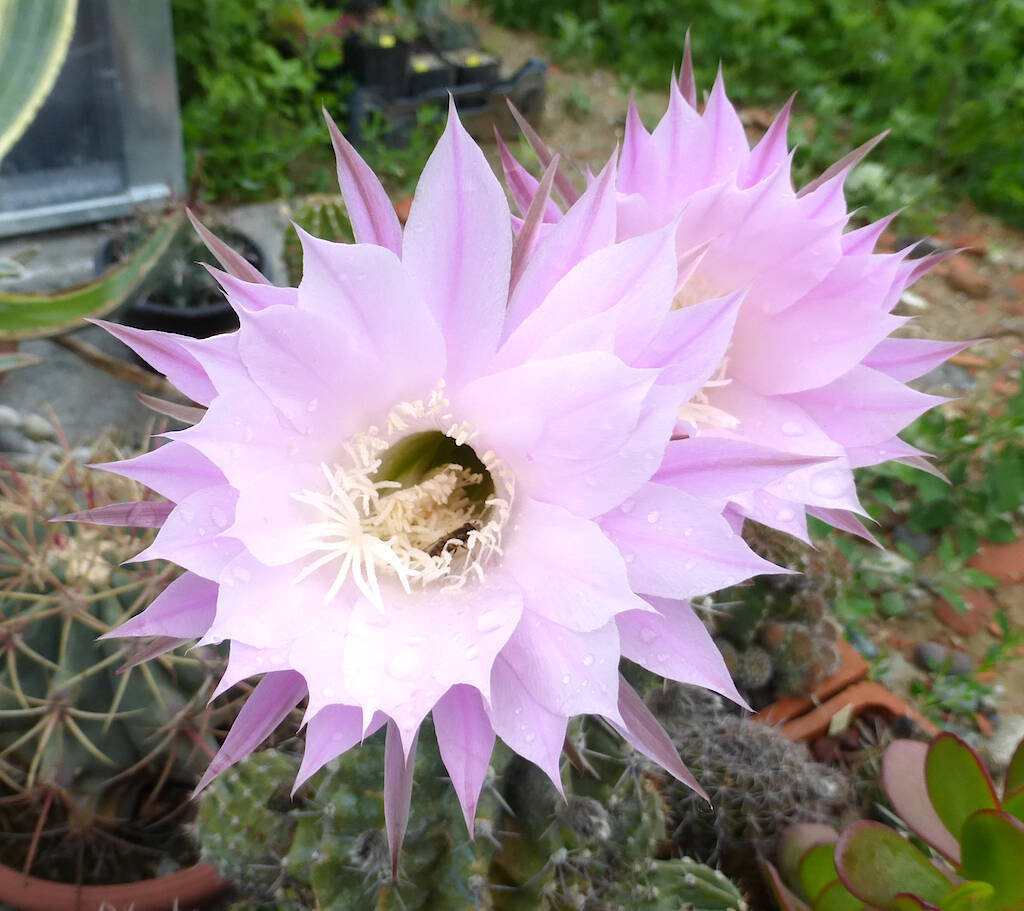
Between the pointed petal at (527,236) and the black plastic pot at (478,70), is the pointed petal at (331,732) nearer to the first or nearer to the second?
the pointed petal at (527,236)

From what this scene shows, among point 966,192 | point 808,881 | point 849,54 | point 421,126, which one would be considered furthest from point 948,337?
point 808,881

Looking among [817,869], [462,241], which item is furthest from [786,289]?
[817,869]

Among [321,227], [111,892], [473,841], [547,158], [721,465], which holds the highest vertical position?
[547,158]

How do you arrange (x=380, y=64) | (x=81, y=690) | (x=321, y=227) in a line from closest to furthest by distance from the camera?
(x=81, y=690) → (x=321, y=227) → (x=380, y=64)

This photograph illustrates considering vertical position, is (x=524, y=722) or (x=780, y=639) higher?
(x=524, y=722)

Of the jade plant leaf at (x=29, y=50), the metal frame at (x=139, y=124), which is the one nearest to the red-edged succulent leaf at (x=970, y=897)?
the jade plant leaf at (x=29, y=50)

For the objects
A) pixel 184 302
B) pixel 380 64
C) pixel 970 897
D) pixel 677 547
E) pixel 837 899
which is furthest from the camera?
pixel 380 64

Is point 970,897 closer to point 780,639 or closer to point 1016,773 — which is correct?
point 1016,773
